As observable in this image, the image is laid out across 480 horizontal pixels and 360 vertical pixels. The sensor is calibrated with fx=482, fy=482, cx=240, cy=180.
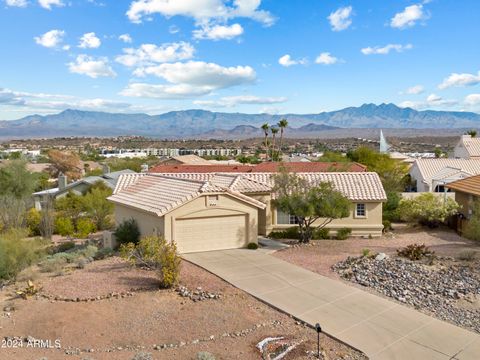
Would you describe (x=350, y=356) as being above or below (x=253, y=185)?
below

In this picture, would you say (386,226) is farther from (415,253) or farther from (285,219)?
(415,253)

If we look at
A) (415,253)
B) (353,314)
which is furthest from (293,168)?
(353,314)

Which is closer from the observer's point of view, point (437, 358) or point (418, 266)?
point (437, 358)

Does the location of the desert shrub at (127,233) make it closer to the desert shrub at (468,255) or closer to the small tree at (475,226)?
the desert shrub at (468,255)

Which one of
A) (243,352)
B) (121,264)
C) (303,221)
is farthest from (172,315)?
(303,221)

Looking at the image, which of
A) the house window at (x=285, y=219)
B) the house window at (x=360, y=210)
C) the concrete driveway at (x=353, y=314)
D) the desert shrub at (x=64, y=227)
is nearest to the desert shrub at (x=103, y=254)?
the concrete driveway at (x=353, y=314)

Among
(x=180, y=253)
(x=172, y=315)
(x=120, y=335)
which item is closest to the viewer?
(x=120, y=335)

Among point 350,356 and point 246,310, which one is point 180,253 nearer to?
point 246,310

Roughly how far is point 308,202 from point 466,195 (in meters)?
12.6

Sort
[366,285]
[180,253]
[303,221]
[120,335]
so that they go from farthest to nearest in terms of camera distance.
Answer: [303,221] → [180,253] → [366,285] → [120,335]

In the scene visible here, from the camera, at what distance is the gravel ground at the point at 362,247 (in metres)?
20.2

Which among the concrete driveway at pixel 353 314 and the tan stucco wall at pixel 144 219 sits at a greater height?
the tan stucco wall at pixel 144 219

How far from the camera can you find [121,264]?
19.7 meters

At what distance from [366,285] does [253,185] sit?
11.4 m
